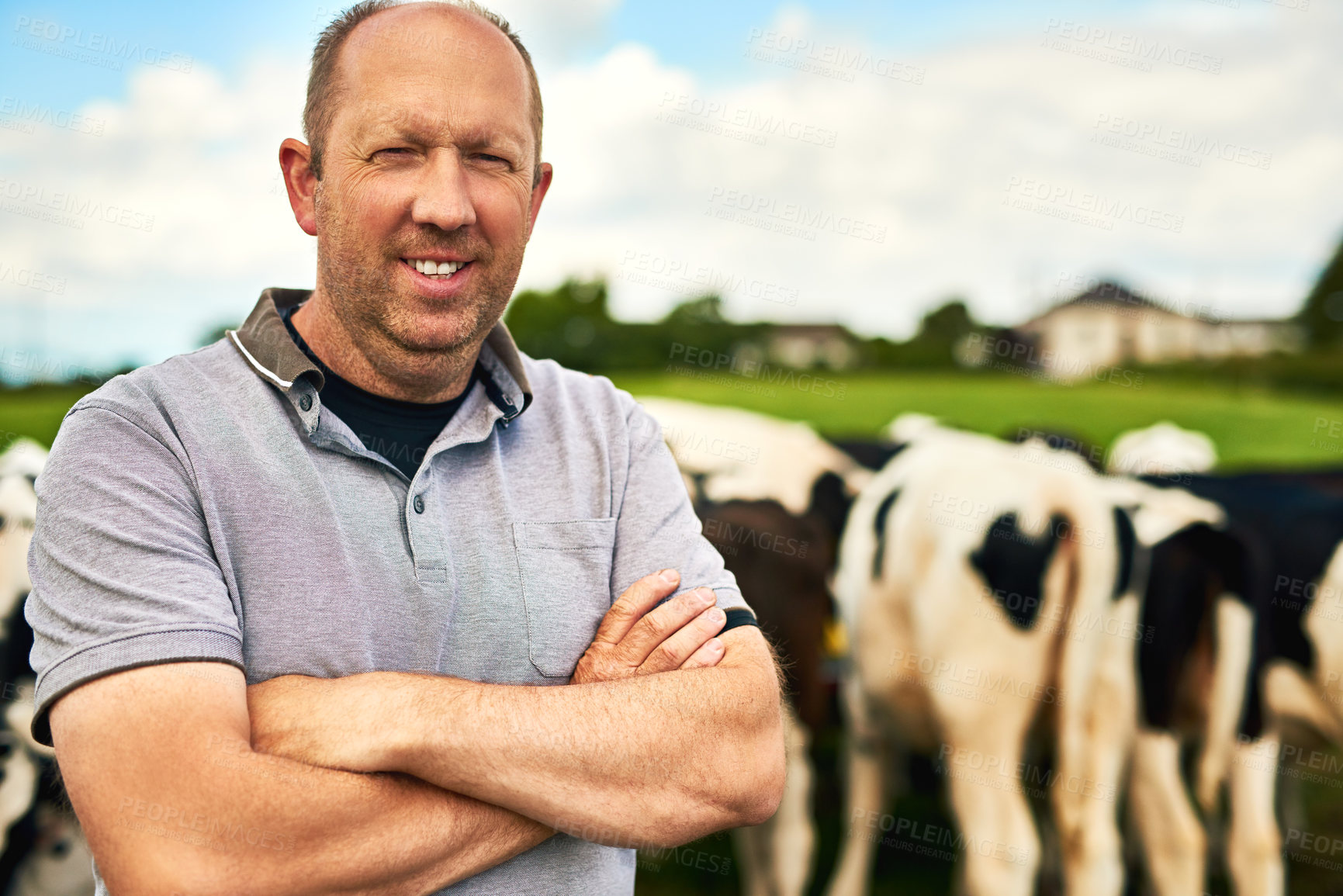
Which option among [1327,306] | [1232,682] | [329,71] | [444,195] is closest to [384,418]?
[444,195]

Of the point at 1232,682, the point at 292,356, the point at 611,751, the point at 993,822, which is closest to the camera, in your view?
the point at 611,751

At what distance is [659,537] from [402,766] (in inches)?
25.9

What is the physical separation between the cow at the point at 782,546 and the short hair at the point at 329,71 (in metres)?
2.86

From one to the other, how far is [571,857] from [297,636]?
60cm

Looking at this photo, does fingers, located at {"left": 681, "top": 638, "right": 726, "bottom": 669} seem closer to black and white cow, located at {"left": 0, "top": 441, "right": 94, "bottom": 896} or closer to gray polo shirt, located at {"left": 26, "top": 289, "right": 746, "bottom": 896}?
gray polo shirt, located at {"left": 26, "top": 289, "right": 746, "bottom": 896}

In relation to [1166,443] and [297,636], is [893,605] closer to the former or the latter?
[297,636]

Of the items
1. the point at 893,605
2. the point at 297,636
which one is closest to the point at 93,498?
the point at 297,636

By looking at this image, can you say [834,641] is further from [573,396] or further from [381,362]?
[381,362]

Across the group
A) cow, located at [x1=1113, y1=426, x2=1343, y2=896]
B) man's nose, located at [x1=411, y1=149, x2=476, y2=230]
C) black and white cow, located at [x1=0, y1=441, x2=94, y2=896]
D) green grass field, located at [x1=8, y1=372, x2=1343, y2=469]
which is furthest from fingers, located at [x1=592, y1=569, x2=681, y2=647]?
green grass field, located at [x1=8, y1=372, x2=1343, y2=469]

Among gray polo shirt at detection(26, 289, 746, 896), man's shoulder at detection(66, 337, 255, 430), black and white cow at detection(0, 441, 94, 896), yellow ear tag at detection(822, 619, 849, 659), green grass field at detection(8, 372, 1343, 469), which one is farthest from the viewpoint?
green grass field at detection(8, 372, 1343, 469)

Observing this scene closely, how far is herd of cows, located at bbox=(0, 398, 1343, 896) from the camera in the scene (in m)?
4.25

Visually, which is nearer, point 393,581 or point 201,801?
point 201,801

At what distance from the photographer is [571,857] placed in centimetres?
166

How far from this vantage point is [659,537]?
1890 mm
